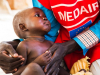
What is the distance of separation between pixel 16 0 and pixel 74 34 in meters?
1.46

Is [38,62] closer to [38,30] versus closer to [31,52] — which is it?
[31,52]

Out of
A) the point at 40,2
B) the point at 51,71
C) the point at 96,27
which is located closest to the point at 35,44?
the point at 51,71

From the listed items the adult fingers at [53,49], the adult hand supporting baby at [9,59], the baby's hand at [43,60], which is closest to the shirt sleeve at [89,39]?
the adult fingers at [53,49]

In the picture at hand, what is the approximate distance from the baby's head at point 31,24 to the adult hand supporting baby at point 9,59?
0.57ft

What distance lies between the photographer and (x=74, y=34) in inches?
34.7

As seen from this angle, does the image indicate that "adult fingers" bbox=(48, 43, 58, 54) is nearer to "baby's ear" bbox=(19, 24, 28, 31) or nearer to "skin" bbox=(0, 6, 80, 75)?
"skin" bbox=(0, 6, 80, 75)

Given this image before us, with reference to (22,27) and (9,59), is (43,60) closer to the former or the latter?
(9,59)

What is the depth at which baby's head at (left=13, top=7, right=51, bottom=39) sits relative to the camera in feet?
2.44

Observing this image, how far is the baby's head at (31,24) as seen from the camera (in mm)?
745

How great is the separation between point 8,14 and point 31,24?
1.30 meters

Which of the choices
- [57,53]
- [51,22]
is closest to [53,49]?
[57,53]

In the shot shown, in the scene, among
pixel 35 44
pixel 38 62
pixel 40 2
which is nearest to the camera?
pixel 38 62

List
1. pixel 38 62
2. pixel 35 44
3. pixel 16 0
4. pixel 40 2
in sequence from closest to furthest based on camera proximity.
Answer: pixel 38 62 → pixel 35 44 → pixel 40 2 → pixel 16 0

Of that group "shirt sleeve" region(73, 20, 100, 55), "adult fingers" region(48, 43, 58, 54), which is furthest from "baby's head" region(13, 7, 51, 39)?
"shirt sleeve" region(73, 20, 100, 55)
